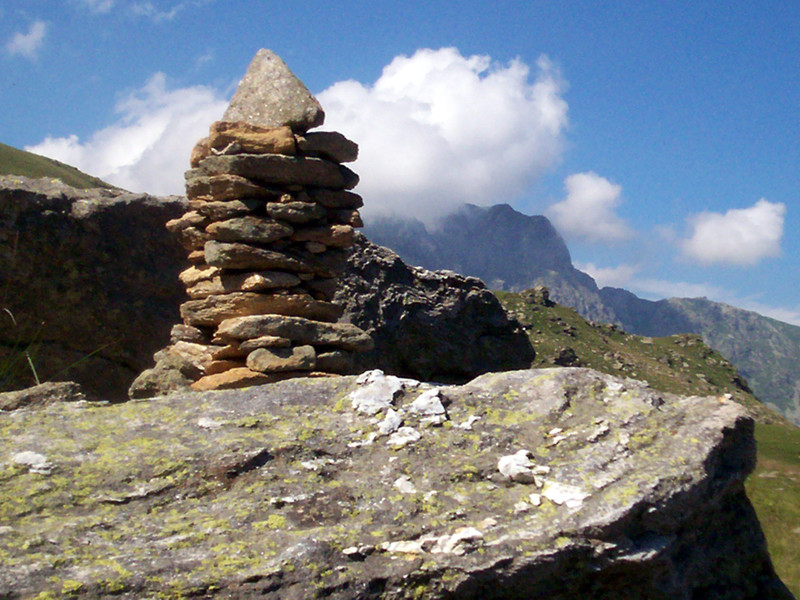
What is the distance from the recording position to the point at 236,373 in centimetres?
742

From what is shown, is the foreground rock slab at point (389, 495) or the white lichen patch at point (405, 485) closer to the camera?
the foreground rock slab at point (389, 495)

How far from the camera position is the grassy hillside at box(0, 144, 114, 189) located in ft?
375

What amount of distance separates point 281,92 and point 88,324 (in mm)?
5436

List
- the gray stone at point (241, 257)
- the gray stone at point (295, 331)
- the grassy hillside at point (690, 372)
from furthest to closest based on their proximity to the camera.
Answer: the grassy hillside at point (690, 372) → the gray stone at point (241, 257) → the gray stone at point (295, 331)

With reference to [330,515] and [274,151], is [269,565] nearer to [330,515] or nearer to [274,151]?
[330,515]

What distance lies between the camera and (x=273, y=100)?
29.0 feet

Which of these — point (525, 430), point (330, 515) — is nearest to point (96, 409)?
point (330, 515)

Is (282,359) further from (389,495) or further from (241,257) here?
(389,495)

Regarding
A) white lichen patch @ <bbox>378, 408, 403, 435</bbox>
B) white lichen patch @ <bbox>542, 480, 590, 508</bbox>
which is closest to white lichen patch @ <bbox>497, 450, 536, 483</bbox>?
white lichen patch @ <bbox>542, 480, 590, 508</bbox>

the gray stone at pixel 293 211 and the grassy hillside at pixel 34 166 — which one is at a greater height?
the grassy hillside at pixel 34 166

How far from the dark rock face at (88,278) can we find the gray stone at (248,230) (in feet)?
13.7

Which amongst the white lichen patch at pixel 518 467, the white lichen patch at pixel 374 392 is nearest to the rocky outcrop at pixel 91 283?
the white lichen patch at pixel 374 392

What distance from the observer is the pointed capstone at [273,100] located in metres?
8.67

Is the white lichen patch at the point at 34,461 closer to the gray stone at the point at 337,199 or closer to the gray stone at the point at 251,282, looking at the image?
the gray stone at the point at 251,282
